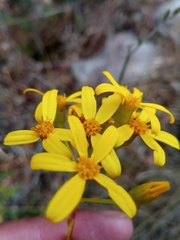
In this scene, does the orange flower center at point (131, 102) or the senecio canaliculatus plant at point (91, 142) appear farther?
the orange flower center at point (131, 102)

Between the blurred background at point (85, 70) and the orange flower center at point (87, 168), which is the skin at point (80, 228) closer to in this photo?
the blurred background at point (85, 70)

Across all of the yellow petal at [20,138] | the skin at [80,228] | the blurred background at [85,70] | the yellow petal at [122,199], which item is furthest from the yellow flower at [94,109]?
the blurred background at [85,70]

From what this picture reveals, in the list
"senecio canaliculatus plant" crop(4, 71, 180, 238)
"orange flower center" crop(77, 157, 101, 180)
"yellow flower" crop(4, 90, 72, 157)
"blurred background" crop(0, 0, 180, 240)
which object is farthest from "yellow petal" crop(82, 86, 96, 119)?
"blurred background" crop(0, 0, 180, 240)

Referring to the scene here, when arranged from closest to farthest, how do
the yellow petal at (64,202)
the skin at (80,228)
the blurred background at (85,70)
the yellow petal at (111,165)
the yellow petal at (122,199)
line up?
the yellow petal at (64,202) → the yellow petal at (122,199) → the yellow petal at (111,165) → the skin at (80,228) → the blurred background at (85,70)

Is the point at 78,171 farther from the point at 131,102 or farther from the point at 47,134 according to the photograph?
the point at 131,102

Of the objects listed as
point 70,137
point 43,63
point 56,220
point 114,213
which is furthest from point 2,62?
point 56,220

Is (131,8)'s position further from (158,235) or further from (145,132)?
(145,132)
